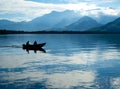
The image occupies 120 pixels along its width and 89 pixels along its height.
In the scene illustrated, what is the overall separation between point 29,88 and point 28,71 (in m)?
13.1

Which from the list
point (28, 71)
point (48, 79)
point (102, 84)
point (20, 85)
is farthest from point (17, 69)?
point (102, 84)

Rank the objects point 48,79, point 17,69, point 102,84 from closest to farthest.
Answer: point 102,84 < point 48,79 < point 17,69

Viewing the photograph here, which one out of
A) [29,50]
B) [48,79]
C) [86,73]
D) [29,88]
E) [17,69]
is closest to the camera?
[29,88]

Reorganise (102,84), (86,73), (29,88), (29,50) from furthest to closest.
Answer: (29,50), (86,73), (102,84), (29,88)

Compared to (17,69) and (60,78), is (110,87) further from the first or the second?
(17,69)

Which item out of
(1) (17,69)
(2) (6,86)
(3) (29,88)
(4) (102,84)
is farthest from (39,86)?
(1) (17,69)

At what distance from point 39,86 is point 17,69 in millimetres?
14962

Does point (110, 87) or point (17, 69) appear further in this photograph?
point (17, 69)

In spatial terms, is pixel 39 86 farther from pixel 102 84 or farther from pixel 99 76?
pixel 99 76

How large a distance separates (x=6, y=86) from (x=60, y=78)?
8403mm

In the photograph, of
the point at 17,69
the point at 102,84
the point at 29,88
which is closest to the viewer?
the point at 29,88

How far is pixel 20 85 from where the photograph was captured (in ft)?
117

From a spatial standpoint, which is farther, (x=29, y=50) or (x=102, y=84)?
(x=29, y=50)

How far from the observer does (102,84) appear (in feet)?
119
